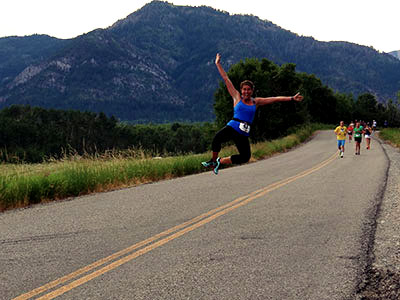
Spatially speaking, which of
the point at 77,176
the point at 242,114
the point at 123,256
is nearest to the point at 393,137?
the point at 242,114

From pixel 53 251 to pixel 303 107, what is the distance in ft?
180

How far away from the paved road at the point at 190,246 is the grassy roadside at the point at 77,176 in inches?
35.7

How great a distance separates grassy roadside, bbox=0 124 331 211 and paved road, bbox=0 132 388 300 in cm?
91

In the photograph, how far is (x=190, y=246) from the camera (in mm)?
4973

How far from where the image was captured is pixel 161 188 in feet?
33.4

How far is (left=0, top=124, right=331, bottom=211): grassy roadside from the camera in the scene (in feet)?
28.1

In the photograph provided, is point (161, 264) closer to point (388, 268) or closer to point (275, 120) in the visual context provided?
point (388, 268)

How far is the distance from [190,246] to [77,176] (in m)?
6.17

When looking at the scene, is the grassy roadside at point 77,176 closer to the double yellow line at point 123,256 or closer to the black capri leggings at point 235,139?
the black capri leggings at point 235,139

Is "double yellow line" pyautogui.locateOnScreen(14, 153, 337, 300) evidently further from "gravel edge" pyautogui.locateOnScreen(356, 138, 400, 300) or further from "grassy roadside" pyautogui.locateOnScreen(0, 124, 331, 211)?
"grassy roadside" pyautogui.locateOnScreen(0, 124, 331, 211)

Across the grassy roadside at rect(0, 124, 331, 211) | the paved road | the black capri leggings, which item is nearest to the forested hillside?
the grassy roadside at rect(0, 124, 331, 211)

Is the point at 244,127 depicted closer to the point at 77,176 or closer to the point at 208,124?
the point at 77,176

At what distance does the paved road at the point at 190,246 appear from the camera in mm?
3705

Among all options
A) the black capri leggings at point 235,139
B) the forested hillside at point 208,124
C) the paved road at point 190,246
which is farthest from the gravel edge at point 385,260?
the forested hillside at point 208,124
